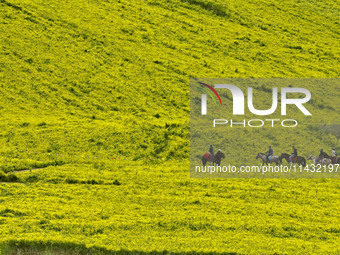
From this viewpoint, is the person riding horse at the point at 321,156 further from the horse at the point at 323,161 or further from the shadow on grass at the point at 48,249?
the shadow on grass at the point at 48,249

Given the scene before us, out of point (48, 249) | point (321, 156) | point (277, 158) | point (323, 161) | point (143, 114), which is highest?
point (143, 114)

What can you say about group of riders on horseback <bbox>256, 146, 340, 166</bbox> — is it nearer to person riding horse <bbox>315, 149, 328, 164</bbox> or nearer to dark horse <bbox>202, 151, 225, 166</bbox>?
person riding horse <bbox>315, 149, 328, 164</bbox>

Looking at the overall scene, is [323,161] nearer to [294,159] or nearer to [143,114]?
[294,159]

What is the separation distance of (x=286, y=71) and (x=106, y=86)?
1229 cm

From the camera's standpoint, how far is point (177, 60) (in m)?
34.4

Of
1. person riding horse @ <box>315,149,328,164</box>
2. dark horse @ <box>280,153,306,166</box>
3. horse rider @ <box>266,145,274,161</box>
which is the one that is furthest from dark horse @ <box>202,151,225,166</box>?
person riding horse @ <box>315,149,328,164</box>

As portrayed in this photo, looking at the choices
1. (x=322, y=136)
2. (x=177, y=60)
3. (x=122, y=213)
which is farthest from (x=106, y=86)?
(x=122, y=213)

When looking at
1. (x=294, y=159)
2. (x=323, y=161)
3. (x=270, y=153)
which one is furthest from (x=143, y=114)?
(x=323, y=161)

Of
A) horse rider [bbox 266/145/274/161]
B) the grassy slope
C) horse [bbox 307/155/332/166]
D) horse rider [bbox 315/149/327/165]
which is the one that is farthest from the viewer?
horse rider [bbox 315/149/327/165]

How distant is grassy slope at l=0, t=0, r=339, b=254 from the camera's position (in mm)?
15797

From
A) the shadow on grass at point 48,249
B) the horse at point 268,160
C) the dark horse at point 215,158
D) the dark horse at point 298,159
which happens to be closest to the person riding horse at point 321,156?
the dark horse at point 298,159

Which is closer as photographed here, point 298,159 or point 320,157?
point 298,159

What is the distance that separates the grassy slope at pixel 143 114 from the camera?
1580cm

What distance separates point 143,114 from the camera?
28.0 metres
